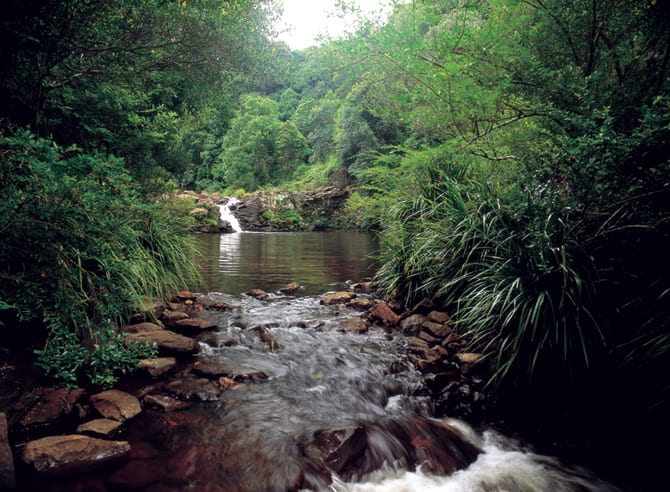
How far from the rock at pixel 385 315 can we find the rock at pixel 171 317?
2.96m

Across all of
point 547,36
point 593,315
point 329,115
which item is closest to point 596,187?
point 593,315

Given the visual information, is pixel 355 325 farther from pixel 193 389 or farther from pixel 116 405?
pixel 116 405

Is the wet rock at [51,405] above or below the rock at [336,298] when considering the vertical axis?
below

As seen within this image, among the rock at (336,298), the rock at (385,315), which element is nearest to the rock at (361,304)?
the rock at (336,298)

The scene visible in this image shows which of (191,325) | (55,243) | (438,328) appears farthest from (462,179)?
(55,243)

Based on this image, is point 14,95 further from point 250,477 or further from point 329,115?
point 329,115

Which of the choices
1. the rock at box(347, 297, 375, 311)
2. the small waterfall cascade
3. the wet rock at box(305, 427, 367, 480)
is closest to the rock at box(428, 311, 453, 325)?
the rock at box(347, 297, 375, 311)

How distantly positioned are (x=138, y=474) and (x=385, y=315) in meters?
3.88

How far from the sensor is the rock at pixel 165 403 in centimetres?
295

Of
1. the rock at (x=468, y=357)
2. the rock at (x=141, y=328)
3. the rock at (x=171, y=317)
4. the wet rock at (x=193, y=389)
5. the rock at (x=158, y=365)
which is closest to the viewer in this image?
the wet rock at (x=193, y=389)

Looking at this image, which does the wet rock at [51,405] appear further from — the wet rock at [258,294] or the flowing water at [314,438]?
the wet rock at [258,294]

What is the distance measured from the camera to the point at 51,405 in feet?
8.64

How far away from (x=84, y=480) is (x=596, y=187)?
4.43 meters

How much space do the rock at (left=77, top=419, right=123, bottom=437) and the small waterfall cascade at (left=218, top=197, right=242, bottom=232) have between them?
85.0 feet
